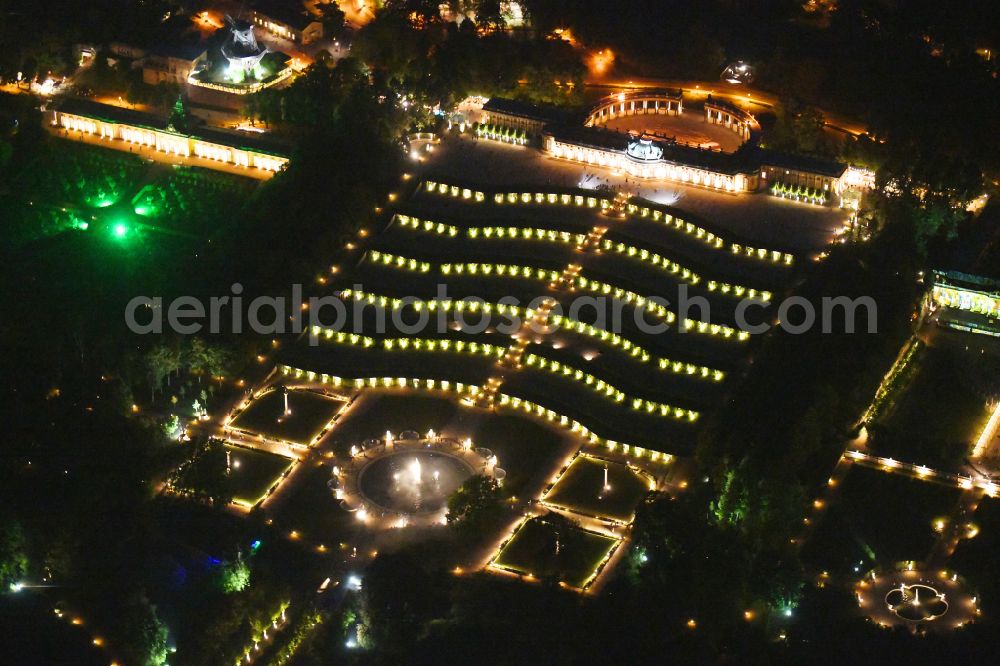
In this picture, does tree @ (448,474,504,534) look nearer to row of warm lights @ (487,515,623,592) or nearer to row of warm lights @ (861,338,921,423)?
row of warm lights @ (487,515,623,592)

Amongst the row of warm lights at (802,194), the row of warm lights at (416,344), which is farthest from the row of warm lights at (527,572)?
the row of warm lights at (802,194)

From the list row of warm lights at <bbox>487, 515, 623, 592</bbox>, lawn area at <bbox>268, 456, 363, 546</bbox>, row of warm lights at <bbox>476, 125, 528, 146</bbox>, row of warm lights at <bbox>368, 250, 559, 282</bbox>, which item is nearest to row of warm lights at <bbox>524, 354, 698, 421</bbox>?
row of warm lights at <bbox>368, 250, 559, 282</bbox>

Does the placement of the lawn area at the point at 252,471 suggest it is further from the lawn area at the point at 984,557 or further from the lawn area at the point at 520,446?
the lawn area at the point at 984,557

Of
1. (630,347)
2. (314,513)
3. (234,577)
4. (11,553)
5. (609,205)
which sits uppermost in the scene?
(609,205)

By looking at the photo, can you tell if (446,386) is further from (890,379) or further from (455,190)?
(890,379)

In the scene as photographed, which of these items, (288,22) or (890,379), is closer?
(890,379)

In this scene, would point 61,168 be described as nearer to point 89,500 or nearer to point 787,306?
point 89,500

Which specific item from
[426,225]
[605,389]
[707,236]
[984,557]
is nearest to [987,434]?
[984,557]

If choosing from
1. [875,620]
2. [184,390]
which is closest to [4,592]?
[184,390]
